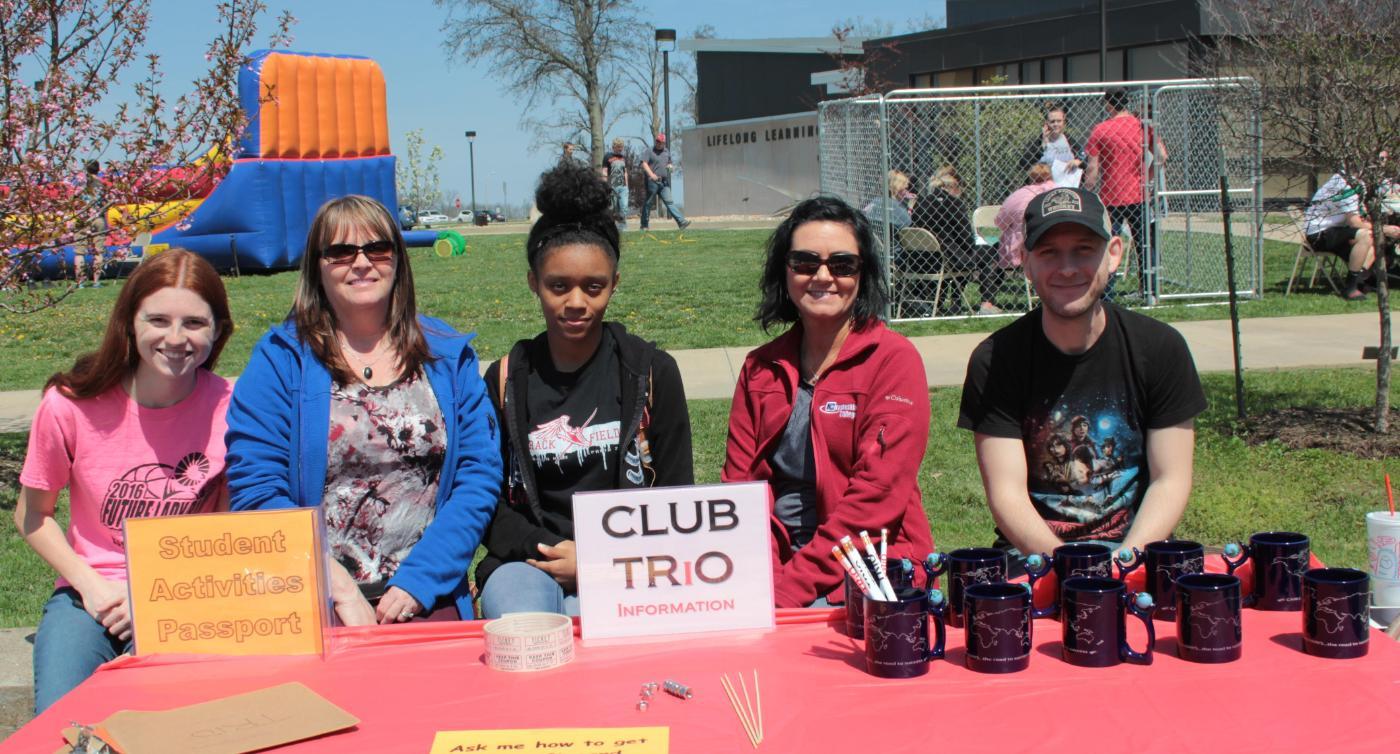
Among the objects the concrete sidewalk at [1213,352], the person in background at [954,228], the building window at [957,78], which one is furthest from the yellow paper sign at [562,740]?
the building window at [957,78]

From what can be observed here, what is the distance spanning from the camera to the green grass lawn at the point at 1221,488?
16.0 ft

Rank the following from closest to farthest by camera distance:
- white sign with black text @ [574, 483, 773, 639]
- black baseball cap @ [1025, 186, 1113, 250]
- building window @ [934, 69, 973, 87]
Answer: white sign with black text @ [574, 483, 773, 639] → black baseball cap @ [1025, 186, 1113, 250] → building window @ [934, 69, 973, 87]

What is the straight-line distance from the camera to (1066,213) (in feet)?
9.30

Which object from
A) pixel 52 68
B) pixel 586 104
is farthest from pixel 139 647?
pixel 586 104

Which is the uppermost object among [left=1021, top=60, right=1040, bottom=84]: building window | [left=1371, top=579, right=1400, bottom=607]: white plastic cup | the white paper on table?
[left=1021, top=60, right=1040, bottom=84]: building window

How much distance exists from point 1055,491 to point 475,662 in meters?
1.63

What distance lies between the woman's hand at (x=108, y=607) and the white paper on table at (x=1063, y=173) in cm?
973

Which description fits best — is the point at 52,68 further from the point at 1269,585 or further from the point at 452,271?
the point at 452,271

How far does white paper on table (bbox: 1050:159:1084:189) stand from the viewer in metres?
11.2

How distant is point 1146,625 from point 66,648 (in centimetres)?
243

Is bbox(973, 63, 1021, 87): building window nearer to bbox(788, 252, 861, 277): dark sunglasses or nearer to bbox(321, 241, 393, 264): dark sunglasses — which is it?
bbox(788, 252, 861, 277): dark sunglasses

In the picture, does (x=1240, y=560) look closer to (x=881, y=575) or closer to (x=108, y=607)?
(x=881, y=575)

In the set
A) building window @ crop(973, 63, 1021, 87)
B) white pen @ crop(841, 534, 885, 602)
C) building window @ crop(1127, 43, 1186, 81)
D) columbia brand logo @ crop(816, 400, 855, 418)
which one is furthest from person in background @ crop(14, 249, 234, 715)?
building window @ crop(973, 63, 1021, 87)

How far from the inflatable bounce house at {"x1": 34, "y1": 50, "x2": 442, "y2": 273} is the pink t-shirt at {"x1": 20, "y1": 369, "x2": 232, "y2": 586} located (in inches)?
570
